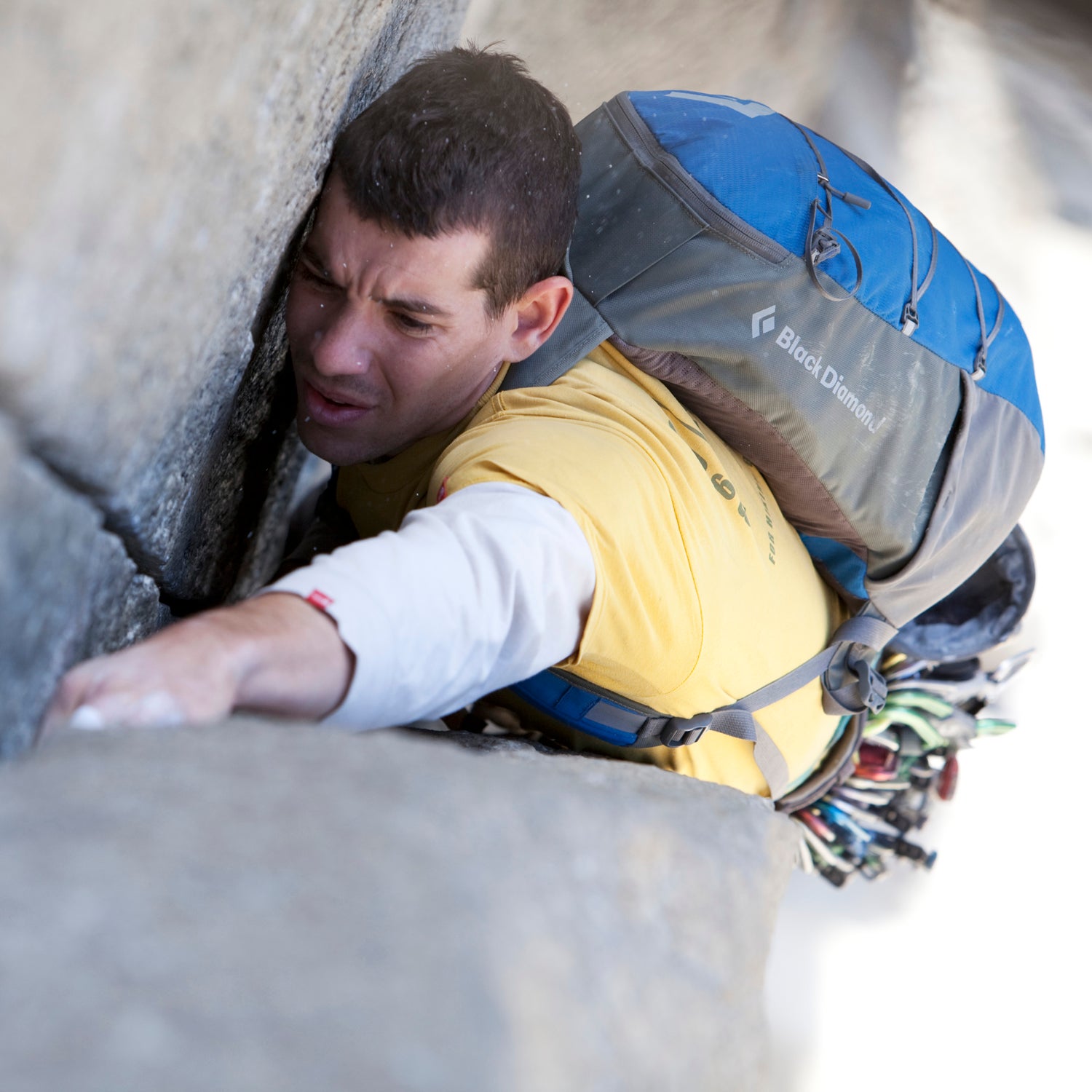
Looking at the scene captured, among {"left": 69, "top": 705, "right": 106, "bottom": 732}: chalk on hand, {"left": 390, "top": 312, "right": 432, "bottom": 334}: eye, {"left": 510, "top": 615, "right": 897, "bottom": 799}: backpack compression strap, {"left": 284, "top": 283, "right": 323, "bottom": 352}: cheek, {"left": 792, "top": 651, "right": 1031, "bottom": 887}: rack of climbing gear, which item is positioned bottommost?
{"left": 792, "top": 651, "right": 1031, "bottom": 887}: rack of climbing gear

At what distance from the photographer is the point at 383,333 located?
116 centimetres

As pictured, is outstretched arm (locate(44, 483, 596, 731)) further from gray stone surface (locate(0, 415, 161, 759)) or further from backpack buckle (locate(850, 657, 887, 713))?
backpack buckle (locate(850, 657, 887, 713))

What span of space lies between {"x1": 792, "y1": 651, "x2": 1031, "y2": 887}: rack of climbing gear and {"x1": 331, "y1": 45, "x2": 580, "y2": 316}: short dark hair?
1.28 m

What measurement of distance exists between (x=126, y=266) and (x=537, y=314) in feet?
2.21

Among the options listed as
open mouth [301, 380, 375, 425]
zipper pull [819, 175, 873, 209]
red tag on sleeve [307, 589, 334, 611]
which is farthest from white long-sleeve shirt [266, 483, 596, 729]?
zipper pull [819, 175, 873, 209]

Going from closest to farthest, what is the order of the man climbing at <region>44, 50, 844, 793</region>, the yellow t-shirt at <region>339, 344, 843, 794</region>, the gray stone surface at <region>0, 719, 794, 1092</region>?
the gray stone surface at <region>0, 719, 794, 1092</region> → the man climbing at <region>44, 50, 844, 793</region> → the yellow t-shirt at <region>339, 344, 843, 794</region>

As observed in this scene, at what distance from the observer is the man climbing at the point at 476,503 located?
691 mm

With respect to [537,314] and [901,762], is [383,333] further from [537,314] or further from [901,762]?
[901,762]

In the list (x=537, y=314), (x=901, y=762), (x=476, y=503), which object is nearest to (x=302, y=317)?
(x=537, y=314)

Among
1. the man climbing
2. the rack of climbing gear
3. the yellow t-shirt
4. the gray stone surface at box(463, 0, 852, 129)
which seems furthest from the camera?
the gray stone surface at box(463, 0, 852, 129)

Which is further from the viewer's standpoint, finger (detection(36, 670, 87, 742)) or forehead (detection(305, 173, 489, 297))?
forehead (detection(305, 173, 489, 297))

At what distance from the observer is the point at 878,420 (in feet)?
4.33

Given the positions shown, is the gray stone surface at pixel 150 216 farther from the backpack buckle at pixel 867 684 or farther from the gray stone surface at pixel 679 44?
the gray stone surface at pixel 679 44

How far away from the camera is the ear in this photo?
1231 mm
